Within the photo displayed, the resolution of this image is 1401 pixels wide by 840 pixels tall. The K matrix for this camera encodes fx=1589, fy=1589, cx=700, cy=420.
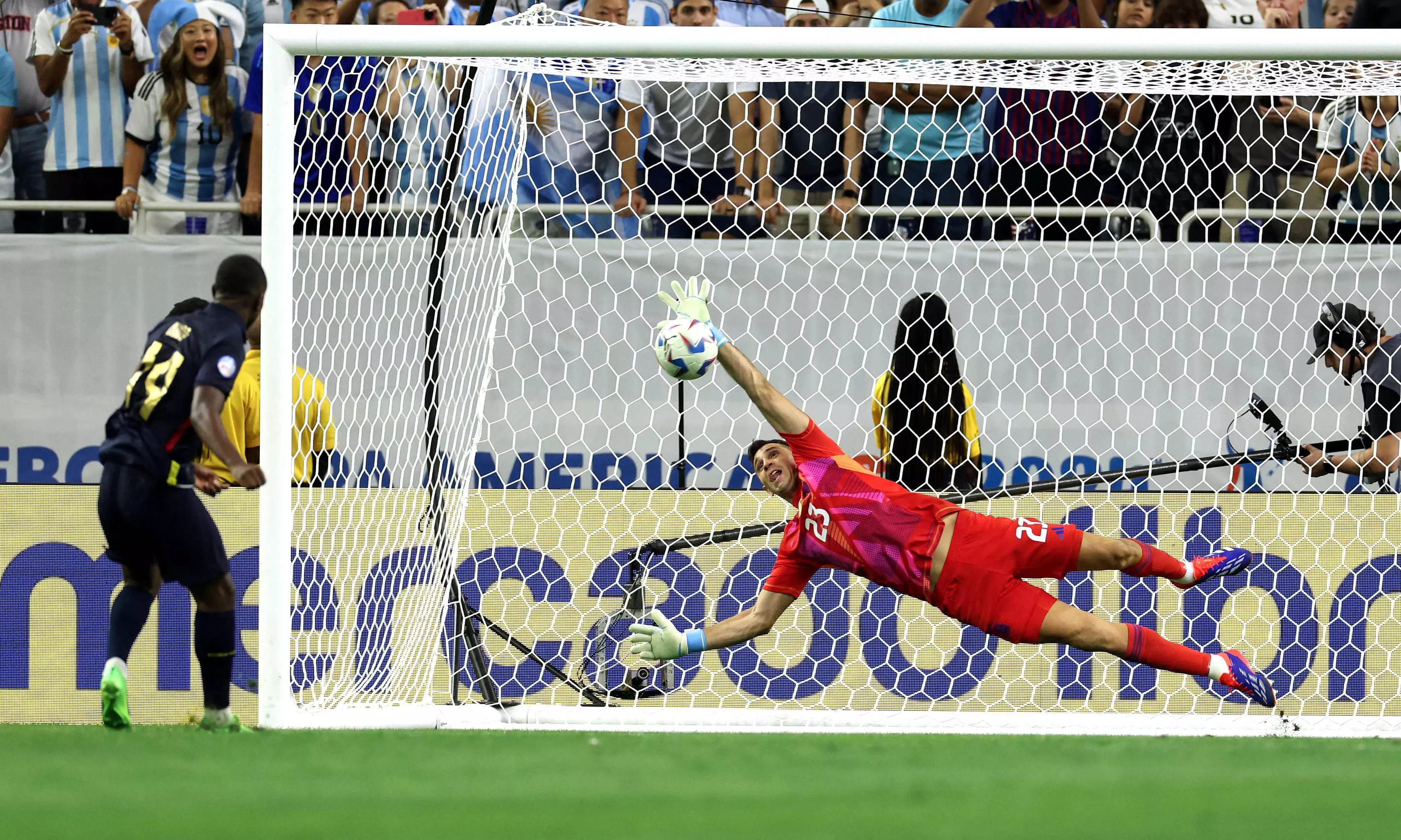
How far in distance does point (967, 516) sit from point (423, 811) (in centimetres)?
263

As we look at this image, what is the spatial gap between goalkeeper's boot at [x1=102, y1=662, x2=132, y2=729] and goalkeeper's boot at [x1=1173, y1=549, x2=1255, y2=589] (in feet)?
11.6

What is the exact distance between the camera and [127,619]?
512 cm

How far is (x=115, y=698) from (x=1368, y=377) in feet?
15.9

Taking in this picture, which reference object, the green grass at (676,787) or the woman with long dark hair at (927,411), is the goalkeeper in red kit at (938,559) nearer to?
the green grass at (676,787)

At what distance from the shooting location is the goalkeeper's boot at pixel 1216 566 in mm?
5562

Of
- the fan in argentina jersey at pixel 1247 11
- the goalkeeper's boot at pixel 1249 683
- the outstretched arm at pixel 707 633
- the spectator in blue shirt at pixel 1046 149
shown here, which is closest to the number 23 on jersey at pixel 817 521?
the outstretched arm at pixel 707 633

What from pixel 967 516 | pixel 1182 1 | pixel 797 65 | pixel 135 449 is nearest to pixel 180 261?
pixel 135 449

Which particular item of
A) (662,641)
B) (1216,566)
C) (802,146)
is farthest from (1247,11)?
(662,641)

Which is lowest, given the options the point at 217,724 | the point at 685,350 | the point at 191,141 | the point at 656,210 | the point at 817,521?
the point at 217,724

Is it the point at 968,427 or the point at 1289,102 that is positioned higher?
the point at 1289,102

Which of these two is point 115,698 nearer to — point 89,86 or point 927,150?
point 89,86

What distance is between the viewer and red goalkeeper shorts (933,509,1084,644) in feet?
17.5

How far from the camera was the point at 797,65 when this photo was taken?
5.59 meters

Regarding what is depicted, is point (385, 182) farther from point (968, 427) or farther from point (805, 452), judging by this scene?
point (968, 427)
